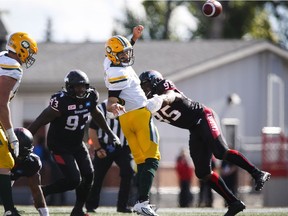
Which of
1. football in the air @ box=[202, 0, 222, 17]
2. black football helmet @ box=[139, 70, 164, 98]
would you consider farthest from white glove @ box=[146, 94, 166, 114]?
football in the air @ box=[202, 0, 222, 17]

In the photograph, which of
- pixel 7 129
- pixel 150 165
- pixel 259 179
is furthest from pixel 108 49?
pixel 259 179

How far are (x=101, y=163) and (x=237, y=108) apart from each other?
1311 centimetres

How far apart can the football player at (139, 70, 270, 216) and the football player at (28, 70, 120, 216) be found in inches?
27.6

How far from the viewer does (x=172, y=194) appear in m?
22.6

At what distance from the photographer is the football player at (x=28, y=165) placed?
9633mm

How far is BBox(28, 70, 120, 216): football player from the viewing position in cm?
1052

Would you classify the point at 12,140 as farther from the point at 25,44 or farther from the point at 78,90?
the point at 78,90

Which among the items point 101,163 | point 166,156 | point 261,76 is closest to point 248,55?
point 261,76

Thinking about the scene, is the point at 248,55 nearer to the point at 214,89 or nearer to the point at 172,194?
the point at 214,89

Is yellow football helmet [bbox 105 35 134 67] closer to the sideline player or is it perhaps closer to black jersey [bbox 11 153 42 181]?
black jersey [bbox 11 153 42 181]

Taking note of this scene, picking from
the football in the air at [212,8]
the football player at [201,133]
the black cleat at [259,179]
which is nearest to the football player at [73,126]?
the football player at [201,133]

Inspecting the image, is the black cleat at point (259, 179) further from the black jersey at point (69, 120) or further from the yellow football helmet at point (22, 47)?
the yellow football helmet at point (22, 47)

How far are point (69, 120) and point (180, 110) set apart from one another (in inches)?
51.4

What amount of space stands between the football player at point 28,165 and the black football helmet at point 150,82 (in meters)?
1.56
